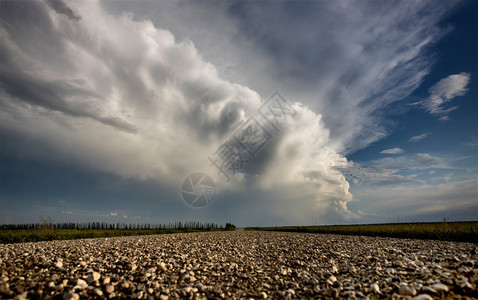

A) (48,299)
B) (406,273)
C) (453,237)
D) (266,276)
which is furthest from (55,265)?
(453,237)

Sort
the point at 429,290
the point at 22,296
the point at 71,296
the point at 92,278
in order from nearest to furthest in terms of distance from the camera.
Answer: 1. the point at 22,296
2. the point at 71,296
3. the point at 429,290
4. the point at 92,278

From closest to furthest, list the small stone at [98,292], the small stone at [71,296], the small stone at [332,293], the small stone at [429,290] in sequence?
1. the small stone at [71,296]
2. the small stone at [429,290]
3. the small stone at [98,292]
4. the small stone at [332,293]

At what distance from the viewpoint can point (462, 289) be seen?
5625 millimetres

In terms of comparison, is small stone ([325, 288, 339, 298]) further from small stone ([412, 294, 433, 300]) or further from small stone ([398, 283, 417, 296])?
small stone ([412, 294, 433, 300])

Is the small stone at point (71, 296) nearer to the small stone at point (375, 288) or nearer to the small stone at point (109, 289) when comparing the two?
the small stone at point (109, 289)

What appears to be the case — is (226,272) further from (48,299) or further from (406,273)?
(406,273)

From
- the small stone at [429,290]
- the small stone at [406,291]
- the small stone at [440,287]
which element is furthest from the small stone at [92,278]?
the small stone at [440,287]

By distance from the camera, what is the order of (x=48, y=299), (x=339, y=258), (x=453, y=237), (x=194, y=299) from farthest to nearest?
(x=453, y=237), (x=339, y=258), (x=194, y=299), (x=48, y=299)

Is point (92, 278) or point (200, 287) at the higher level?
point (92, 278)

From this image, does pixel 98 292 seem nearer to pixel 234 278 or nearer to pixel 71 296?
pixel 71 296

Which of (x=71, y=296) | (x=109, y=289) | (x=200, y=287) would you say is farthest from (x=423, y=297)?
(x=71, y=296)

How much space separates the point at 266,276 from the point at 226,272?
55.2 inches

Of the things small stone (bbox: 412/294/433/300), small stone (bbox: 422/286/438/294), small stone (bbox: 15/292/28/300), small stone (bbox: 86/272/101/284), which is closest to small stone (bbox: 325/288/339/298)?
small stone (bbox: 412/294/433/300)

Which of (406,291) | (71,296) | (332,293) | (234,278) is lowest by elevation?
(234,278)
